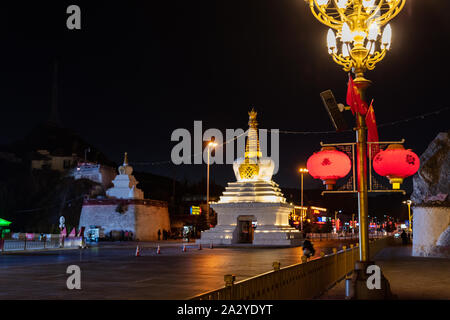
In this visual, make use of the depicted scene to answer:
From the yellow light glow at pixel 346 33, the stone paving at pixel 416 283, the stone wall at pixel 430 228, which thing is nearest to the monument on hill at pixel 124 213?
the stone wall at pixel 430 228

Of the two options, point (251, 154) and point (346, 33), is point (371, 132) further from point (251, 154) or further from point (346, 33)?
point (251, 154)

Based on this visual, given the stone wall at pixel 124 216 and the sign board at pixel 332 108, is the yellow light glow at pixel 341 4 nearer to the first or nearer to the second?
the sign board at pixel 332 108

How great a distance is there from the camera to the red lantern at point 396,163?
31.7 ft

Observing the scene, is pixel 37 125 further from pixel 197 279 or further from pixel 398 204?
pixel 398 204

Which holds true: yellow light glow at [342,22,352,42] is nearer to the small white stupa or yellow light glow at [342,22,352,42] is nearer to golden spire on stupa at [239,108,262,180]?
golden spire on stupa at [239,108,262,180]

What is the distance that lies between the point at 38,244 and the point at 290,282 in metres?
30.3

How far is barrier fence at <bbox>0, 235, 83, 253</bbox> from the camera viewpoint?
31595 mm

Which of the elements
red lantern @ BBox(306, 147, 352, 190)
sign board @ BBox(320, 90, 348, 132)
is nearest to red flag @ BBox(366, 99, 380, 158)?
red lantern @ BBox(306, 147, 352, 190)

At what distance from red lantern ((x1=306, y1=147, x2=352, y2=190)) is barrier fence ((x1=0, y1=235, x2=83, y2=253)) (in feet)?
84.4

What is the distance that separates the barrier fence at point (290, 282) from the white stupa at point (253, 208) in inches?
1073

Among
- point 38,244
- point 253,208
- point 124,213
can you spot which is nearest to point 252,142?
point 253,208
